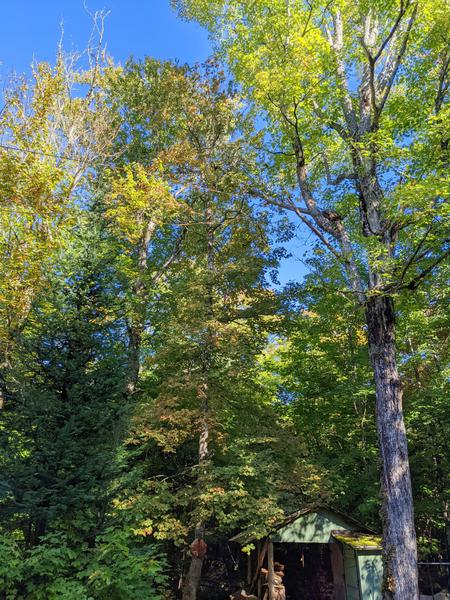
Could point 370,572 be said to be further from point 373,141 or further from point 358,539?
point 373,141

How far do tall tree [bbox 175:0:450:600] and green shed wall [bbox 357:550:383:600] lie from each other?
2.97 m

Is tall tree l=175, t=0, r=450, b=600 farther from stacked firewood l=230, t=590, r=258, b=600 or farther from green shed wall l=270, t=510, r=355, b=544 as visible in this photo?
stacked firewood l=230, t=590, r=258, b=600

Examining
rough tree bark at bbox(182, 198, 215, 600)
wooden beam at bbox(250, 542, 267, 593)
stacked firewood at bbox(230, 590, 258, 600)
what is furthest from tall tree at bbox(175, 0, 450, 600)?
stacked firewood at bbox(230, 590, 258, 600)

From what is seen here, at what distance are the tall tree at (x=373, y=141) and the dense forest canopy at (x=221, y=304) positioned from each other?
6 centimetres

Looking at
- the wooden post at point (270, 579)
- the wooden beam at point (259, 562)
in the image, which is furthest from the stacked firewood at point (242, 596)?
the wooden post at point (270, 579)

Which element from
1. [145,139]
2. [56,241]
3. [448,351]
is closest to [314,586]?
[448,351]

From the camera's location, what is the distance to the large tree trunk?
626 cm

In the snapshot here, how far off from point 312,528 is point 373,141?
8231mm

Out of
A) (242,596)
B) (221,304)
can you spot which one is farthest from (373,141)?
(242,596)

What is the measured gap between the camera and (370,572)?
9.02 m

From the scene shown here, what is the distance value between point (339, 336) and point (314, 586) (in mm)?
7002

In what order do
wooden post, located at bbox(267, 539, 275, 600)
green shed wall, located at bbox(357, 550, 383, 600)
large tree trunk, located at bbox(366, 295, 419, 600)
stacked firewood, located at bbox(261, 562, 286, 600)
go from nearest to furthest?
large tree trunk, located at bbox(366, 295, 419, 600), green shed wall, located at bbox(357, 550, 383, 600), wooden post, located at bbox(267, 539, 275, 600), stacked firewood, located at bbox(261, 562, 286, 600)

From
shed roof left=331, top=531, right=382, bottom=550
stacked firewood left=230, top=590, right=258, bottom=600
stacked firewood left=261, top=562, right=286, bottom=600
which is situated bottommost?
stacked firewood left=230, top=590, right=258, bottom=600

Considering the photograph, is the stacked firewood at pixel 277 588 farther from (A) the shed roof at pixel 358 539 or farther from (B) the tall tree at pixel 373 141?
(B) the tall tree at pixel 373 141
